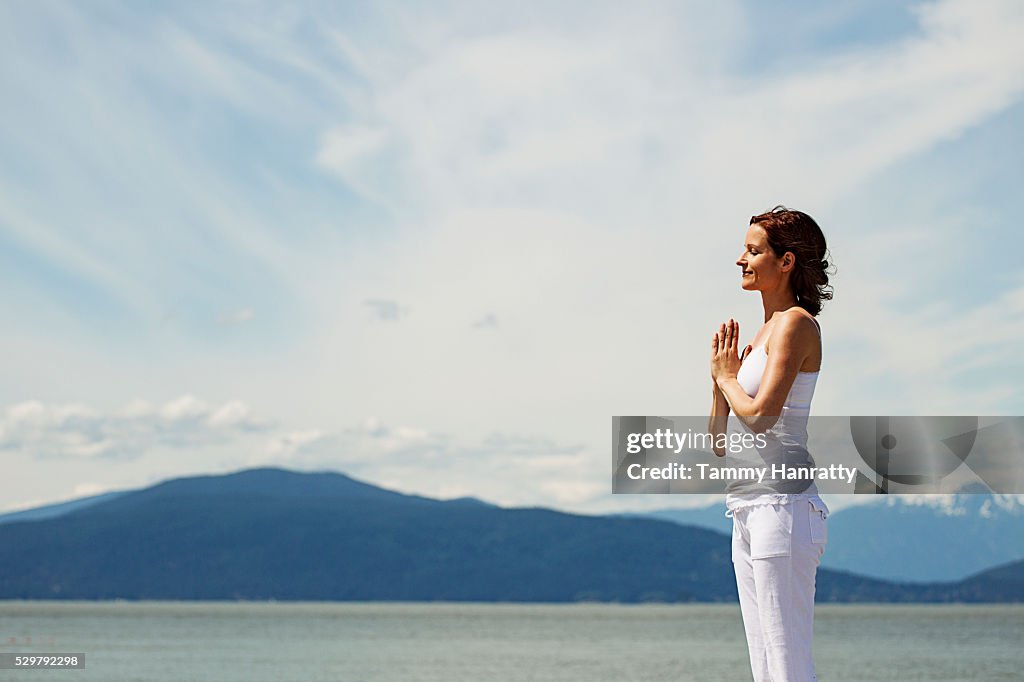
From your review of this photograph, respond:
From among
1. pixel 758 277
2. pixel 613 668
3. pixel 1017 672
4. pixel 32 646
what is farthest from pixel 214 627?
pixel 758 277

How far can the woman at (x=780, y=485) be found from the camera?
370cm

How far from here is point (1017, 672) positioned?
72750 millimetres

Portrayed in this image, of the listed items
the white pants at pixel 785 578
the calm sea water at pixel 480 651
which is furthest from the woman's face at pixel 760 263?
the calm sea water at pixel 480 651

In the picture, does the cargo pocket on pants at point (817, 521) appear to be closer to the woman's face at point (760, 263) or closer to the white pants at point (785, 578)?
the white pants at point (785, 578)

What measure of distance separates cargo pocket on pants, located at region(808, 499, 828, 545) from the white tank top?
3 centimetres

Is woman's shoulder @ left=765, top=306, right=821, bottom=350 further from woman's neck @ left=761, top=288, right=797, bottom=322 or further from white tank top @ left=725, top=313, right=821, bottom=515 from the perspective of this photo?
woman's neck @ left=761, top=288, right=797, bottom=322

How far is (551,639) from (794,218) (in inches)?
4540

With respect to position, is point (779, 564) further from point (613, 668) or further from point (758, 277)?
point (613, 668)

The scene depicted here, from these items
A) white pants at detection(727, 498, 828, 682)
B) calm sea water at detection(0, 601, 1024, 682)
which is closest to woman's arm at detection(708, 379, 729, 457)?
white pants at detection(727, 498, 828, 682)

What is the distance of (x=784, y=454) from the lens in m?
3.73

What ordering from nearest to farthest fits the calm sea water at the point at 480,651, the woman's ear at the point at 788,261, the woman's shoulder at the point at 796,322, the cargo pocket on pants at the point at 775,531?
the cargo pocket on pants at the point at 775,531 → the woman's shoulder at the point at 796,322 → the woman's ear at the point at 788,261 → the calm sea water at the point at 480,651

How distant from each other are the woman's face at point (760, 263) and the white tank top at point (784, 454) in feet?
0.75

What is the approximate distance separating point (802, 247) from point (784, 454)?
2.14ft

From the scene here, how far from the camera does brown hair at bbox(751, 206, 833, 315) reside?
3.93 m
